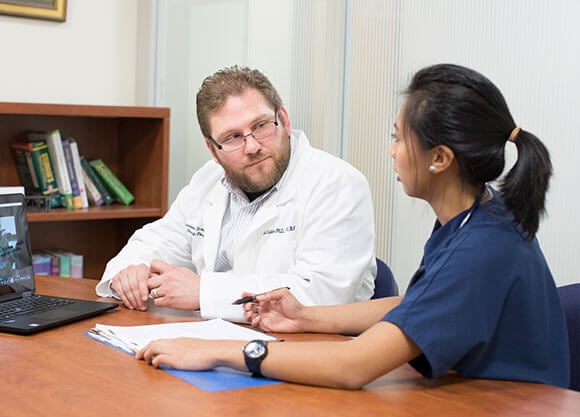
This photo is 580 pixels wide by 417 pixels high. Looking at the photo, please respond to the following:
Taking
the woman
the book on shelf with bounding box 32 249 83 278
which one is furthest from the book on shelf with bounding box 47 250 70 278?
the woman

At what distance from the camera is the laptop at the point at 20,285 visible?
202 cm

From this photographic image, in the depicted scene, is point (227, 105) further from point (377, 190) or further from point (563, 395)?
point (563, 395)

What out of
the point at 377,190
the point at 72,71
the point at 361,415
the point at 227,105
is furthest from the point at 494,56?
the point at 72,71

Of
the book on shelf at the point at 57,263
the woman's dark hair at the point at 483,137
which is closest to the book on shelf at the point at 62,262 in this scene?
the book on shelf at the point at 57,263

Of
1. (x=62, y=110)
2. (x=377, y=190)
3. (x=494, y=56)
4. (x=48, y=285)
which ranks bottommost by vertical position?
(x=48, y=285)

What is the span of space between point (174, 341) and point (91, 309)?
51cm

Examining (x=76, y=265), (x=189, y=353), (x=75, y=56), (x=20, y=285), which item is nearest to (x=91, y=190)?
(x=76, y=265)

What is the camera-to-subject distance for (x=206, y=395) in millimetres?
1438

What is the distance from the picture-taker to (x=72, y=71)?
3.98 meters

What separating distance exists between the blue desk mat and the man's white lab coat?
47 centimetres

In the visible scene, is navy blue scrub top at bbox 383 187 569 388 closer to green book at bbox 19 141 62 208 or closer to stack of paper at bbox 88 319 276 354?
stack of paper at bbox 88 319 276 354

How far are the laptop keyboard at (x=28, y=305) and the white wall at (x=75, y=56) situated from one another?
1928 mm

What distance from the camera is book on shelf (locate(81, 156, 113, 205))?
12.4 ft

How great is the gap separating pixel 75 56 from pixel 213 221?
182cm
